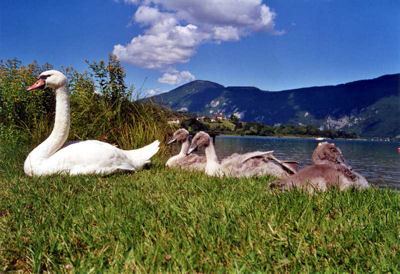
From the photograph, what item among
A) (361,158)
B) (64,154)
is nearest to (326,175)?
(64,154)

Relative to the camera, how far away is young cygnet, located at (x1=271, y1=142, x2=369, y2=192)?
3938 mm

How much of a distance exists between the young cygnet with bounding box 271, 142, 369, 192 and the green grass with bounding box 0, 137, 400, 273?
0.29 meters

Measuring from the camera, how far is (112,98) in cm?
980

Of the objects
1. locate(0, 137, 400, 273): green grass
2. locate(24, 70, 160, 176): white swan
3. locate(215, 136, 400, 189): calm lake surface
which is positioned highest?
locate(24, 70, 160, 176): white swan

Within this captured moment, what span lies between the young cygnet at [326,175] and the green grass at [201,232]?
29 centimetres

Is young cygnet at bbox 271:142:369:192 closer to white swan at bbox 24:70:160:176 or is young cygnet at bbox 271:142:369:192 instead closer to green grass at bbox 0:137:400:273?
green grass at bbox 0:137:400:273

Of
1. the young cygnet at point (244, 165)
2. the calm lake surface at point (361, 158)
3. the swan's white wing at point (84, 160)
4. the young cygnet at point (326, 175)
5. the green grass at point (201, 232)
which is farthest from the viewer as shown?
the calm lake surface at point (361, 158)

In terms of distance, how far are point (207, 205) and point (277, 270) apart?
1.31 m

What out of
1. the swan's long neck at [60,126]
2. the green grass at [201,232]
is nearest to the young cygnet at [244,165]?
the green grass at [201,232]

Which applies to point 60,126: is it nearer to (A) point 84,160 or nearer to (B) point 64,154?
(B) point 64,154

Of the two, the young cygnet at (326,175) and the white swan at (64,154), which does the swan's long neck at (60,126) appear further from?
the young cygnet at (326,175)

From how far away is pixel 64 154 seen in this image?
520 centimetres

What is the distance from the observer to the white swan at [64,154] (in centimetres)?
510

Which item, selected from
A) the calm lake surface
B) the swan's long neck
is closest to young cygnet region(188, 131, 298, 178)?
the calm lake surface
